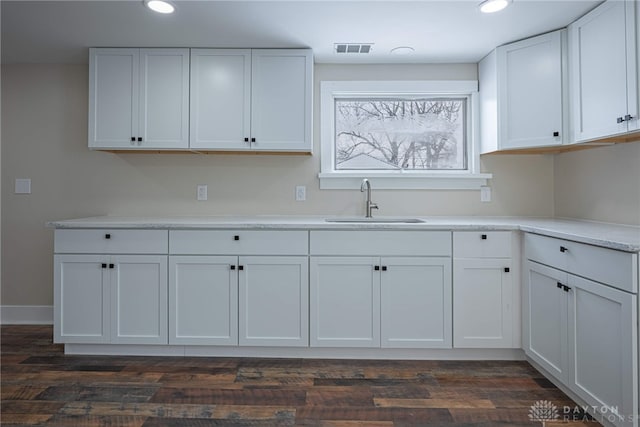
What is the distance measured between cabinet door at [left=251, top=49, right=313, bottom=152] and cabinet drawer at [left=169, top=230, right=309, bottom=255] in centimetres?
68

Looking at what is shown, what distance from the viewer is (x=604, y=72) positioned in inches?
81.4

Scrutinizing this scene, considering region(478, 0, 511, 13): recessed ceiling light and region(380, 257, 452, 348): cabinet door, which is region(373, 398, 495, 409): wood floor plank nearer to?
region(380, 257, 452, 348): cabinet door

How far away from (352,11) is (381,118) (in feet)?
3.42

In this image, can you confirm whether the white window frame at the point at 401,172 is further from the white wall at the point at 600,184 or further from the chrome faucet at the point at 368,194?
the white wall at the point at 600,184

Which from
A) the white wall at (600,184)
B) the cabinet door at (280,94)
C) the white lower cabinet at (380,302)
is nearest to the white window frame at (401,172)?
the cabinet door at (280,94)

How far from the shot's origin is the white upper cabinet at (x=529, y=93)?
243cm

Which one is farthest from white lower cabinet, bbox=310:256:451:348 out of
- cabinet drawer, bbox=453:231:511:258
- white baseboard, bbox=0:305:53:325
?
white baseboard, bbox=0:305:53:325

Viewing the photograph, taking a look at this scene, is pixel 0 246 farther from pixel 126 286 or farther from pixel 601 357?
pixel 601 357

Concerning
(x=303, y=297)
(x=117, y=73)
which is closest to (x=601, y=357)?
(x=303, y=297)

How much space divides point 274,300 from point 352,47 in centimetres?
178

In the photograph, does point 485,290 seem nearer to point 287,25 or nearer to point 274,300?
point 274,300

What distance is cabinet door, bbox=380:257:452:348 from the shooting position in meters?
2.38

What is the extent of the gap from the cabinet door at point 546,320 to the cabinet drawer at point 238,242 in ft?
4.37

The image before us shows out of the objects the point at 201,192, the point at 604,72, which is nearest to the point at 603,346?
the point at 604,72
